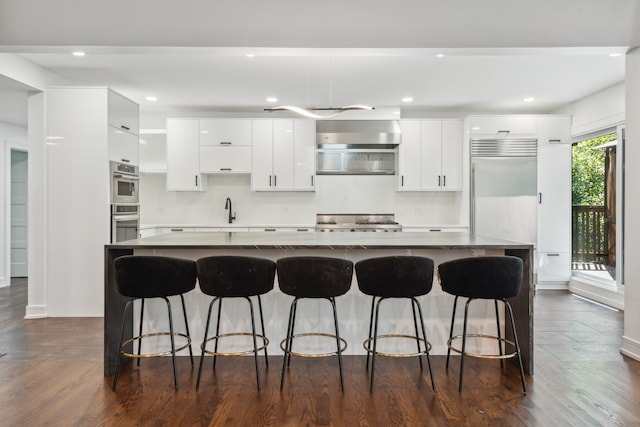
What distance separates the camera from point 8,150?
6285 mm

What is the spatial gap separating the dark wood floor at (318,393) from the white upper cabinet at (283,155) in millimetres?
3077

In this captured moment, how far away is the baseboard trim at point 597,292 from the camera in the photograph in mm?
4836

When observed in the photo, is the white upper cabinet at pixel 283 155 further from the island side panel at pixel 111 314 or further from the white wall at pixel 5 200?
the white wall at pixel 5 200

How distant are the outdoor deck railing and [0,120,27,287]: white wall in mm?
8022

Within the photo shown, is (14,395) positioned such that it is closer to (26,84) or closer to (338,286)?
(338,286)

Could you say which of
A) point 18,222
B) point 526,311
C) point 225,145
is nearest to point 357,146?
point 225,145

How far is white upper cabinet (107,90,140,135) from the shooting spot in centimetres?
453

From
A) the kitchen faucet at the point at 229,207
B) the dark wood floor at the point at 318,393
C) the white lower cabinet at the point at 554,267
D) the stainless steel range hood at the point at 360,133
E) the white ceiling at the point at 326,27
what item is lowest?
the dark wood floor at the point at 318,393

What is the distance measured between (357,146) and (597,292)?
3476mm

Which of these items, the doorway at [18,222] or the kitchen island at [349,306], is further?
the doorway at [18,222]

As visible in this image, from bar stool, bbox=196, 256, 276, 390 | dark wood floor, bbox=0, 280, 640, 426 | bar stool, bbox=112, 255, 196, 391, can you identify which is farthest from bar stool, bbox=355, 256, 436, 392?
bar stool, bbox=112, 255, 196, 391

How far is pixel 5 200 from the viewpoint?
6.25m

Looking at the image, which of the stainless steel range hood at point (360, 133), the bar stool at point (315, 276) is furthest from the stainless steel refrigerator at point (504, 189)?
the bar stool at point (315, 276)

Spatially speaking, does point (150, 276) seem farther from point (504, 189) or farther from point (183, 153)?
point (504, 189)
